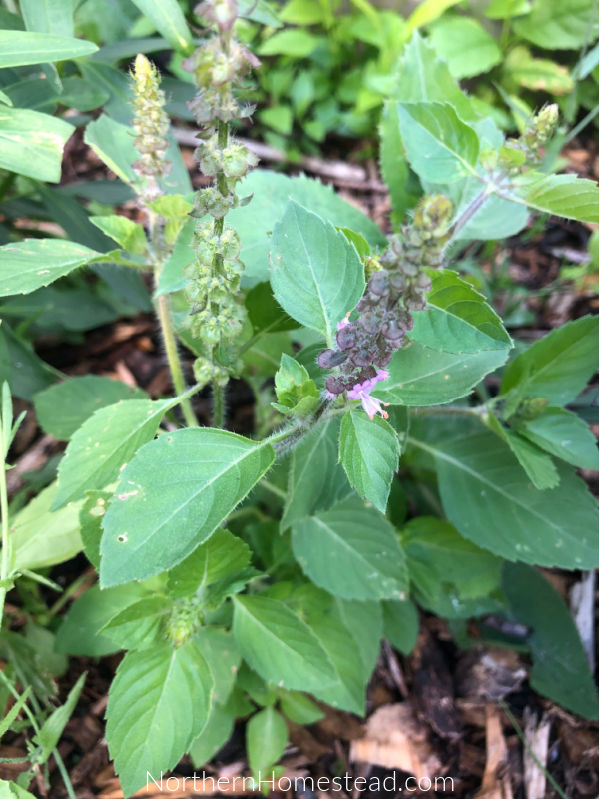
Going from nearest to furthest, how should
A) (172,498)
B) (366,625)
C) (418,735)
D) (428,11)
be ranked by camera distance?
(172,498) < (366,625) < (418,735) < (428,11)

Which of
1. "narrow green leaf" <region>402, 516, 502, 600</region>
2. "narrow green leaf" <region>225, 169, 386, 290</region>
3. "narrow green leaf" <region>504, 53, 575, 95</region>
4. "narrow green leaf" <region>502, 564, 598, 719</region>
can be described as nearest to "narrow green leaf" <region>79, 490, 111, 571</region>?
"narrow green leaf" <region>225, 169, 386, 290</region>

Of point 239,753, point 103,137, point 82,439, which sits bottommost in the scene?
point 239,753

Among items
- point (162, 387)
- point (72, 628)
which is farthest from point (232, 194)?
point (162, 387)

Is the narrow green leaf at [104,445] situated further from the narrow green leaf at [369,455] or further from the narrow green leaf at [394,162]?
the narrow green leaf at [394,162]

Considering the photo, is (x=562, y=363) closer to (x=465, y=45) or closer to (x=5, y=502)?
(x=5, y=502)

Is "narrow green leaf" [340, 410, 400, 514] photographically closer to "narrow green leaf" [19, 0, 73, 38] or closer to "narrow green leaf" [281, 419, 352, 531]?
"narrow green leaf" [281, 419, 352, 531]

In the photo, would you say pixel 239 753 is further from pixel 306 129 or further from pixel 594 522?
pixel 306 129

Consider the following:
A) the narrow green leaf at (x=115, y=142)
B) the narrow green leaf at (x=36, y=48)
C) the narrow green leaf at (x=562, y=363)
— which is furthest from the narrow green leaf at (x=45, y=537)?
the narrow green leaf at (x=562, y=363)

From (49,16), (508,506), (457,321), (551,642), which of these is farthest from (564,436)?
(49,16)
